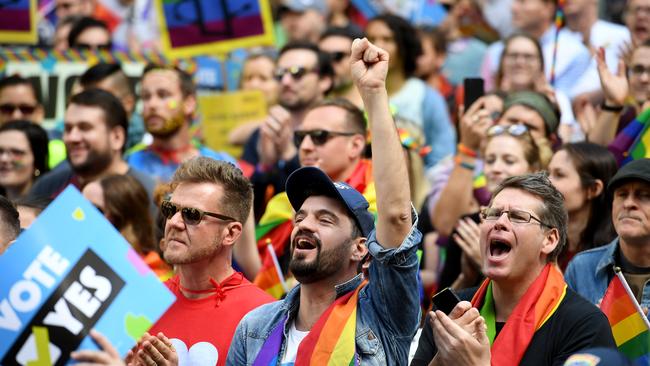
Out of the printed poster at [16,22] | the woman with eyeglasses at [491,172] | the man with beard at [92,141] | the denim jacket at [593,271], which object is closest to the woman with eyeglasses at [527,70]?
the woman with eyeglasses at [491,172]

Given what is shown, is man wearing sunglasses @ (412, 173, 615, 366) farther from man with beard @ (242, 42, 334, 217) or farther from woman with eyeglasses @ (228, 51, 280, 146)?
woman with eyeglasses @ (228, 51, 280, 146)

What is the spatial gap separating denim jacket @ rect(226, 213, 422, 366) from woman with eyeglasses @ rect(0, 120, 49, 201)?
14.6ft

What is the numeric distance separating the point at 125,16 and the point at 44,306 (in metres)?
9.69

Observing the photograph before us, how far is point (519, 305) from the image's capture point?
5.48 metres

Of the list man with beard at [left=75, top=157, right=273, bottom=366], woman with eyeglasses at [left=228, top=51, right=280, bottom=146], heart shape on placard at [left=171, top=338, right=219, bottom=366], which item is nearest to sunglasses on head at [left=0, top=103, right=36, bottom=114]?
woman with eyeglasses at [left=228, top=51, right=280, bottom=146]

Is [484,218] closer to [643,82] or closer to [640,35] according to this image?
[643,82]

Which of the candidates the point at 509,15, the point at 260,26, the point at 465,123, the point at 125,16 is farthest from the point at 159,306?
the point at 125,16

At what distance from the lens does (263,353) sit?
212 inches

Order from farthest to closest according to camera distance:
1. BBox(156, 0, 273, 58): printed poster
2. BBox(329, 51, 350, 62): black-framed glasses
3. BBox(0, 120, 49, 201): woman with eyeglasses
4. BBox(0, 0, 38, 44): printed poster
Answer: BBox(0, 0, 38, 44): printed poster, BBox(156, 0, 273, 58): printed poster, BBox(329, 51, 350, 62): black-framed glasses, BBox(0, 120, 49, 201): woman with eyeglasses

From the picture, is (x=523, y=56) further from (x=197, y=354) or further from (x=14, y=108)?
(x=197, y=354)

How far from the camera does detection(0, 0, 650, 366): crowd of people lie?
5.22 meters

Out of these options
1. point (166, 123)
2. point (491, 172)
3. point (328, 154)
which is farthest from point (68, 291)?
point (166, 123)

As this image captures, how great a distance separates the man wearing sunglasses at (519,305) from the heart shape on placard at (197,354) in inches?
38.6

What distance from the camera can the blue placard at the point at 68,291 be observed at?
473 centimetres
